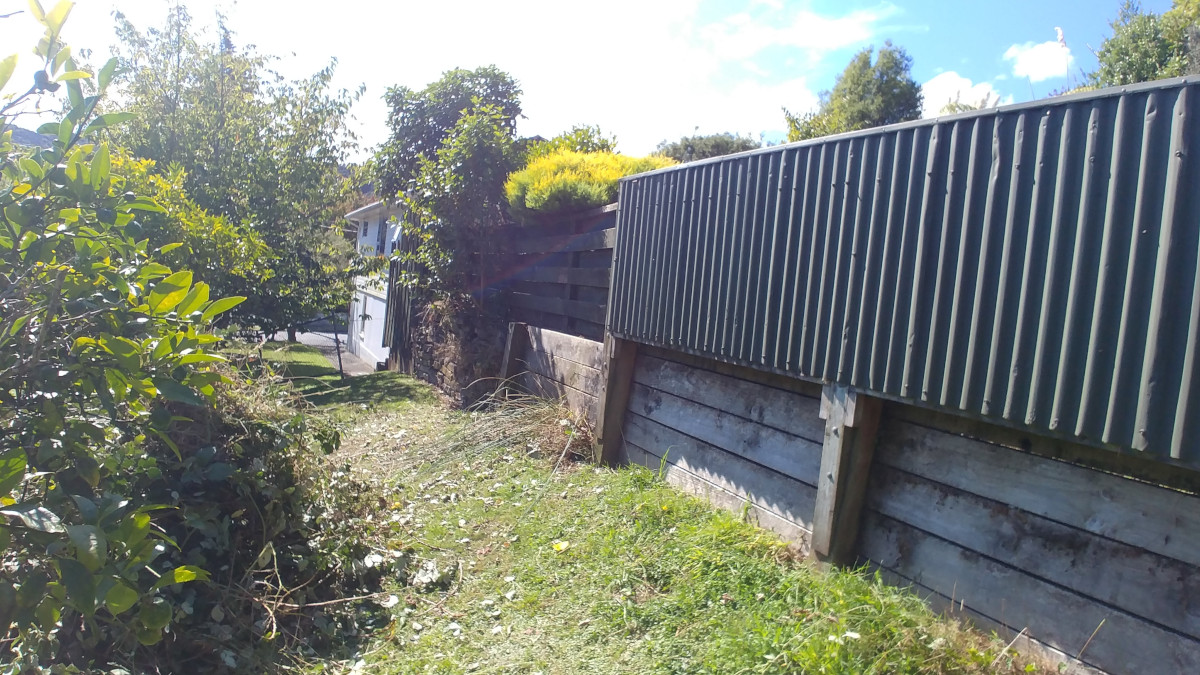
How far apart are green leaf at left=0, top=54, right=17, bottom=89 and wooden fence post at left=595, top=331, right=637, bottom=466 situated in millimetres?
4209

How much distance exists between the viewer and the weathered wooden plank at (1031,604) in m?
2.57

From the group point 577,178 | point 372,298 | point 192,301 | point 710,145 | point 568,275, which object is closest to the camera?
point 192,301

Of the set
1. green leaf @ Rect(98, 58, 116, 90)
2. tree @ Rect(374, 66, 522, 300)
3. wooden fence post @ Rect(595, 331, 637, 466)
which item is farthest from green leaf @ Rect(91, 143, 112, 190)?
tree @ Rect(374, 66, 522, 300)

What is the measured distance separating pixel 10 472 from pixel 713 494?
143 inches

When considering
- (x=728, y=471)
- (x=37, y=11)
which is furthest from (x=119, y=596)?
(x=728, y=471)

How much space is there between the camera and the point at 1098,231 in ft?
8.71

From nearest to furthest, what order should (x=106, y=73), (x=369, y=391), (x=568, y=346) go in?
1. (x=106, y=73)
2. (x=568, y=346)
3. (x=369, y=391)

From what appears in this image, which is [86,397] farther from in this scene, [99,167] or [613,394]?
[613,394]

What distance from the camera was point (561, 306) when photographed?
25.2 feet

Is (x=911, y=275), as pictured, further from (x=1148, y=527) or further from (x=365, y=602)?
(x=365, y=602)

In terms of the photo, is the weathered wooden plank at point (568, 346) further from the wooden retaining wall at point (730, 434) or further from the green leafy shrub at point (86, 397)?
the green leafy shrub at point (86, 397)

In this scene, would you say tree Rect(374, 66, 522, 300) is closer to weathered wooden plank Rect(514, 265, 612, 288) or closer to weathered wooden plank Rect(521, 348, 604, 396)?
weathered wooden plank Rect(514, 265, 612, 288)

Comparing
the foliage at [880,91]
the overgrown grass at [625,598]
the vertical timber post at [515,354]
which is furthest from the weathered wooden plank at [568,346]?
the foliage at [880,91]

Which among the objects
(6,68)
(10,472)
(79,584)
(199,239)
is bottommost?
(79,584)
